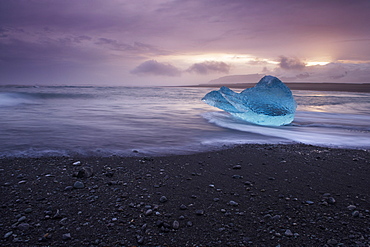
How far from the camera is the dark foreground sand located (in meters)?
1.67

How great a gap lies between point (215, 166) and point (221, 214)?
1.14m

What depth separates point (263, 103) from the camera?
25.5ft

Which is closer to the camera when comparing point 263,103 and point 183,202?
point 183,202

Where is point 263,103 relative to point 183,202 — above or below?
above

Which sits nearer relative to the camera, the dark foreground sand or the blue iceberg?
the dark foreground sand

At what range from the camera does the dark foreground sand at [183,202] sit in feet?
5.49

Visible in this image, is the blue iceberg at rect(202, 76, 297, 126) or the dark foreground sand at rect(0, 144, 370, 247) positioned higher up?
the blue iceberg at rect(202, 76, 297, 126)

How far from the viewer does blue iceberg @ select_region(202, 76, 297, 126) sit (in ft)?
23.6

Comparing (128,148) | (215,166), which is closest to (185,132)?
(128,148)

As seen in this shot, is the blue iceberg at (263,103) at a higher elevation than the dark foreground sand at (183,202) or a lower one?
higher

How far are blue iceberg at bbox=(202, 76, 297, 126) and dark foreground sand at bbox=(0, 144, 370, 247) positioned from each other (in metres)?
4.05

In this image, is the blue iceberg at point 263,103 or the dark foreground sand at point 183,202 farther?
the blue iceberg at point 263,103

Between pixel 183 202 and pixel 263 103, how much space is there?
6351 mm

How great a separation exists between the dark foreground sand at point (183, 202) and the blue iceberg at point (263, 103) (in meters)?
4.05
